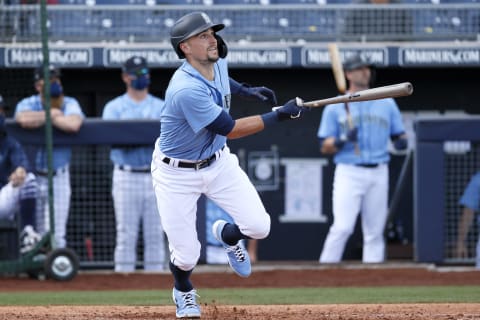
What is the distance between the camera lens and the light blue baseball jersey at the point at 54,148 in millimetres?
9617

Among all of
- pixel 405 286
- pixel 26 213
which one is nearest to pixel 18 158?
pixel 26 213

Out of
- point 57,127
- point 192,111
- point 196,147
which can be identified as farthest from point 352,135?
point 192,111

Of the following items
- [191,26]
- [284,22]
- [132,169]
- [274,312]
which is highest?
[284,22]

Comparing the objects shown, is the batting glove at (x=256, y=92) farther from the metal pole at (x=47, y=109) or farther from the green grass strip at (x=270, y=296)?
the metal pole at (x=47, y=109)

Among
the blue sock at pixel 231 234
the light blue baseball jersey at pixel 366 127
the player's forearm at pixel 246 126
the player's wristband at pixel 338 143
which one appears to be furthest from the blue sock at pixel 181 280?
the light blue baseball jersey at pixel 366 127

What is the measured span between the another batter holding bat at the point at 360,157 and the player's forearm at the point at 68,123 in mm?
2103

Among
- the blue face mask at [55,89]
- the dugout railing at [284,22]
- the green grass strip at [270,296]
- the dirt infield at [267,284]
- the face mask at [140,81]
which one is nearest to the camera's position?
the dirt infield at [267,284]

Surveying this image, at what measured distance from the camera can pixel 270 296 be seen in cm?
800

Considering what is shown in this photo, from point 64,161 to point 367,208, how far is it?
8.76 feet

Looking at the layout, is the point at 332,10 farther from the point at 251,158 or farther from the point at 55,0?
the point at 55,0

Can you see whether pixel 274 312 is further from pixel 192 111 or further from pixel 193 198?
pixel 192 111

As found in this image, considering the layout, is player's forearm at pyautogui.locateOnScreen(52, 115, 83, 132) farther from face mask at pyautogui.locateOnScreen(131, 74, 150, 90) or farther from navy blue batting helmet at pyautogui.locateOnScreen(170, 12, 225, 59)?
navy blue batting helmet at pyautogui.locateOnScreen(170, 12, 225, 59)

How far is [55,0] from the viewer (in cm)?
1170

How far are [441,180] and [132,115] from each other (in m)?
2.78
